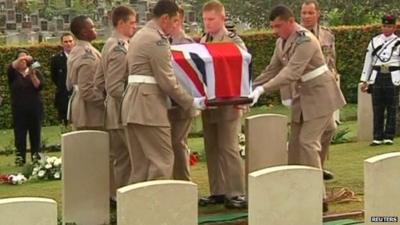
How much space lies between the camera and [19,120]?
12.2m

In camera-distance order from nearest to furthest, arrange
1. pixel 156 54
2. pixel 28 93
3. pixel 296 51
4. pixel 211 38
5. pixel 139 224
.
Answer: pixel 139 224 → pixel 156 54 → pixel 296 51 → pixel 211 38 → pixel 28 93

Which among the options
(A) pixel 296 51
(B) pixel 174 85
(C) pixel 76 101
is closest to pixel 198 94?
(B) pixel 174 85

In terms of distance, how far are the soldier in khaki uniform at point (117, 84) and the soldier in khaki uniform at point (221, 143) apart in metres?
0.74

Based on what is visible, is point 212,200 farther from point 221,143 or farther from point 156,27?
point 156,27

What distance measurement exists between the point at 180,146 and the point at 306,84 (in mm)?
1249

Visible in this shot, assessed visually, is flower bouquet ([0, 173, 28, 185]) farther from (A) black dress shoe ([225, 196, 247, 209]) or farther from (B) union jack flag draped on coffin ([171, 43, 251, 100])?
(B) union jack flag draped on coffin ([171, 43, 251, 100])

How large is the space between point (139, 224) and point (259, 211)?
76 cm

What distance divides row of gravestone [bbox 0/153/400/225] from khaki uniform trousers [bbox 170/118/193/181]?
243 cm

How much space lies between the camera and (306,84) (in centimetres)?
853

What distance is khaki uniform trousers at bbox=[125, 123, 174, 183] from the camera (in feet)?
26.0

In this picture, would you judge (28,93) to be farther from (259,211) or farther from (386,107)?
(259,211)

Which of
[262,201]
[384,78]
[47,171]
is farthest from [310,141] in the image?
[384,78]

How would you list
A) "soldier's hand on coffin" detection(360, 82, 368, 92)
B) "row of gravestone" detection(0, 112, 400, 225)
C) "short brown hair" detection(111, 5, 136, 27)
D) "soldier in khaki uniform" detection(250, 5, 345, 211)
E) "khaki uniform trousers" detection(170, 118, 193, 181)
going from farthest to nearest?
1. "soldier's hand on coffin" detection(360, 82, 368, 92)
2. "short brown hair" detection(111, 5, 136, 27)
3. "khaki uniform trousers" detection(170, 118, 193, 181)
4. "soldier in khaki uniform" detection(250, 5, 345, 211)
5. "row of gravestone" detection(0, 112, 400, 225)

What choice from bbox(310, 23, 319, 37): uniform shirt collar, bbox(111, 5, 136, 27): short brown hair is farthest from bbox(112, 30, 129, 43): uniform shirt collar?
A: bbox(310, 23, 319, 37): uniform shirt collar
